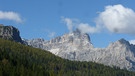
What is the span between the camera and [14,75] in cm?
19850

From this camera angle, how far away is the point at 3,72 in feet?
649

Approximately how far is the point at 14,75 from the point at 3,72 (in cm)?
559
